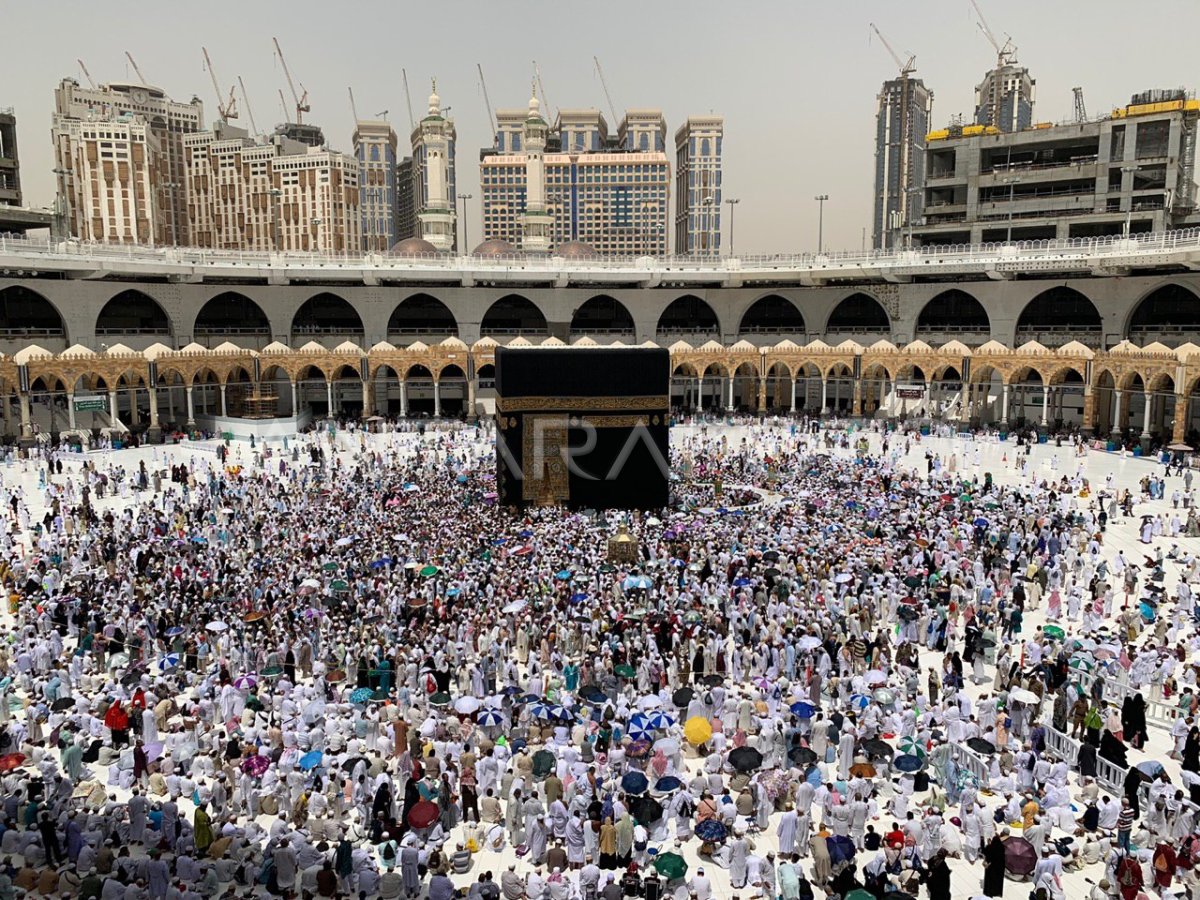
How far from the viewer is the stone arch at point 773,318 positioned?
153 ft

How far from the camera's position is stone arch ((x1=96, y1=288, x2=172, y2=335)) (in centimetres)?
4038

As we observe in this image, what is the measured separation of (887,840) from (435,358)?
109ft

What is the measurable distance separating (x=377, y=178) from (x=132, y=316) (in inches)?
4112

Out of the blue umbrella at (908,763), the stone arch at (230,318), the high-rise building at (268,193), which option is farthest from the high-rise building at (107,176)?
the blue umbrella at (908,763)

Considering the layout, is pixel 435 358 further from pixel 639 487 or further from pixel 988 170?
pixel 988 170

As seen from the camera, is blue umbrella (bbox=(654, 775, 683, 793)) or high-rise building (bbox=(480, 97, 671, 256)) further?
high-rise building (bbox=(480, 97, 671, 256))

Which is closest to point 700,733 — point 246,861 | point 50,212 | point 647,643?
point 647,643

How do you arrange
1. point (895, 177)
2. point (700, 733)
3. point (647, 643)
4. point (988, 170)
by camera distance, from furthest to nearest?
point (895, 177) < point (988, 170) < point (647, 643) < point (700, 733)

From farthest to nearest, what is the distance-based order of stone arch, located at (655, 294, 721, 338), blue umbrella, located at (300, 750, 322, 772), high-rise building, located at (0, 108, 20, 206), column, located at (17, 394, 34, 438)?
high-rise building, located at (0, 108, 20, 206), stone arch, located at (655, 294, 721, 338), column, located at (17, 394, 34, 438), blue umbrella, located at (300, 750, 322, 772)

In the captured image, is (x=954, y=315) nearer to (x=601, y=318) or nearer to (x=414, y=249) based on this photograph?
(x=601, y=318)

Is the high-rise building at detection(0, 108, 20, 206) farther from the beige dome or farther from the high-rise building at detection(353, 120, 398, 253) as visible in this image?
the high-rise building at detection(353, 120, 398, 253)

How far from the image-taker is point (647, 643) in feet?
40.4

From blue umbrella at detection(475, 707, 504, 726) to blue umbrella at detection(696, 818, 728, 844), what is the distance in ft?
8.84

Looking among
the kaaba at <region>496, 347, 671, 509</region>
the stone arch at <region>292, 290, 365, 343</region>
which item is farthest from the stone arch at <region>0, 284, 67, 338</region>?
the kaaba at <region>496, 347, 671, 509</region>
